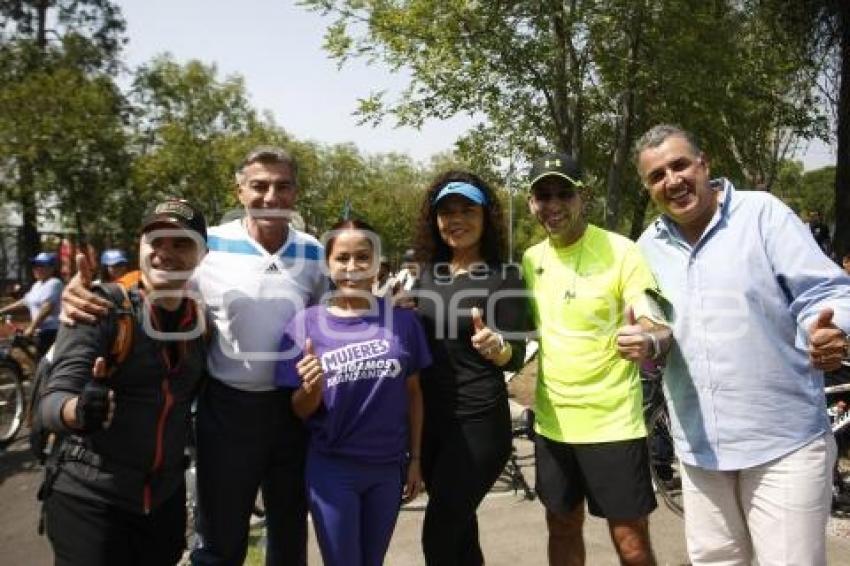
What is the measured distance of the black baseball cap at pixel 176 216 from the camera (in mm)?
2562

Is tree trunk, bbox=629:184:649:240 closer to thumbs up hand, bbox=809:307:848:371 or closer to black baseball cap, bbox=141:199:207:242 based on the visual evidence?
thumbs up hand, bbox=809:307:848:371

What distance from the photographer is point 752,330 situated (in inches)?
95.5

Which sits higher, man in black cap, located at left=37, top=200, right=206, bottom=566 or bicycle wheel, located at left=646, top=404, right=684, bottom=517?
man in black cap, located at left=37, top=200, right=206, bottom=566

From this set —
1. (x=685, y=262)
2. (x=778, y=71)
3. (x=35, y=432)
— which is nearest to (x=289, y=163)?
(x=35, y=432)

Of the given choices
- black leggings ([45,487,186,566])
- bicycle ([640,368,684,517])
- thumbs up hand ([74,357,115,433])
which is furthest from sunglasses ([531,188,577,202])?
bicycle ([640,368,684,517])

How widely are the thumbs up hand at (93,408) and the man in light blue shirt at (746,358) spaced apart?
80.8 inches

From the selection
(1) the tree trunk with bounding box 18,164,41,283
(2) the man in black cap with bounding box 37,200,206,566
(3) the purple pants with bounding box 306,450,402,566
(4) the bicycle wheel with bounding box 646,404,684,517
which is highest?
(1) the tree trunk with bounding box 18,164,41,283

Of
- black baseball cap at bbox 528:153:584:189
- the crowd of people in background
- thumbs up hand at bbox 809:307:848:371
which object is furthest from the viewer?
black baseball cap at bbox 528:153:584:189

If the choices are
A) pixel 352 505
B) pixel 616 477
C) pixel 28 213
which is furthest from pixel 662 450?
pixel 28 213

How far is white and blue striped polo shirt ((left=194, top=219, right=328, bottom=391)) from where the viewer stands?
2.85 meters

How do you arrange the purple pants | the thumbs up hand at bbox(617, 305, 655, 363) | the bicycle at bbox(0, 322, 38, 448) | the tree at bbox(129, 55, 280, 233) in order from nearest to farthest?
1. the thumbs up hand at bbox(617, 305, 655, 363)
2. the purple pants
3. the bicycle at bbox(0, 322, 38, 448)
4. the tree at bbox(129, 55, 280, 233)

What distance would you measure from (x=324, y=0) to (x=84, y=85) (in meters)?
10.6

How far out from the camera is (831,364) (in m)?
2.25

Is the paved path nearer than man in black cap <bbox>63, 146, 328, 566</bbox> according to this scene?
No
